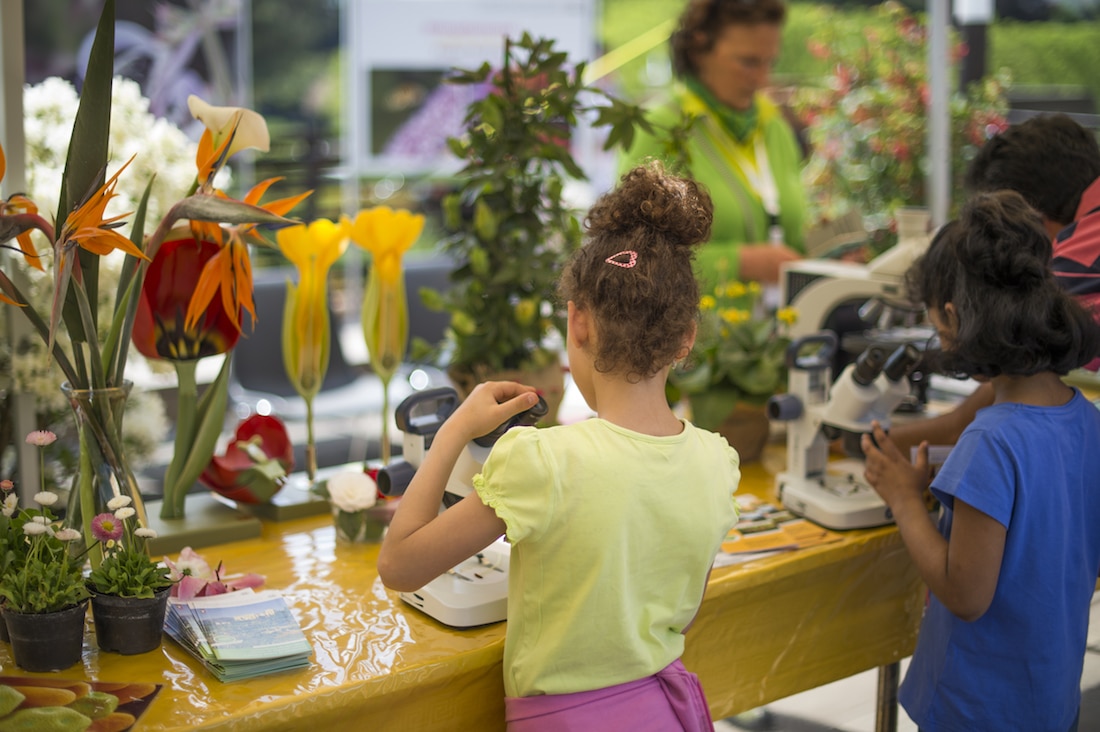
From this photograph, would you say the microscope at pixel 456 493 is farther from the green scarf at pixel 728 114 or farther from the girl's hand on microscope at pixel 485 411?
the green scarf at pixel 728 114

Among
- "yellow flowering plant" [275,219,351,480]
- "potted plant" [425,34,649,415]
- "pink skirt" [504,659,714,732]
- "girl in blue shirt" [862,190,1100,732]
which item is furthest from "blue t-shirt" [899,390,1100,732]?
"yellow flowering plant" [275,219,351,480]

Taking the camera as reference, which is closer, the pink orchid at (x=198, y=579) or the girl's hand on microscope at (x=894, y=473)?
the pink orchid at (x=198, y=579)

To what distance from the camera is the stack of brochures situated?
51.6 inches

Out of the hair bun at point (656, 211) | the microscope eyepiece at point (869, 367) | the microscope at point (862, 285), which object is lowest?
the microscope eyepiece at point (869, 367)

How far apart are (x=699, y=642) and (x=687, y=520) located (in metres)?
0.51

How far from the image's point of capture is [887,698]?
2219mm

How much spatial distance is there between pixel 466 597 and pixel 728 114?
2051mm

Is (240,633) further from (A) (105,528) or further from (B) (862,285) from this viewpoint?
(B) (862,285)

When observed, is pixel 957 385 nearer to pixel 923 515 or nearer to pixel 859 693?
pixel 859 693

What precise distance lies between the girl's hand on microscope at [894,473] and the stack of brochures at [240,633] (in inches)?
37.5

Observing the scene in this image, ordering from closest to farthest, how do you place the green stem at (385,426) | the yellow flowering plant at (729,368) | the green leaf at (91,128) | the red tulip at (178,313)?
the green leaf at (91,128) → the red tulip at (178,313) → the green stem at (385,426) → the yellow flowering plant at (729,368)

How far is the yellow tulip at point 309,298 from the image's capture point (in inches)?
76.1

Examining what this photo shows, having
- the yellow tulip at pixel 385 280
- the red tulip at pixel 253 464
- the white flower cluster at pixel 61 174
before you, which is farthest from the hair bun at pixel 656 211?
the white flower cluster at pixel 61 174

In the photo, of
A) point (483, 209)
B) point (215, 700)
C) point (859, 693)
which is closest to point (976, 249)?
point (483, 209)
